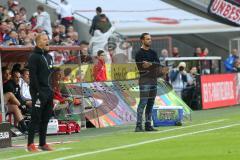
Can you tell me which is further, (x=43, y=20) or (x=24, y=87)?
(x=43, y=20)

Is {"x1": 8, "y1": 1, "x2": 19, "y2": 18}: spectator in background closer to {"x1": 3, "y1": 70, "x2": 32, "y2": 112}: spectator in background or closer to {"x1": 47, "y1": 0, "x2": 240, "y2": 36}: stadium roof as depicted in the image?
{"x1": 47, "y1": 0, "x2": 240, "y2": 36}: stadium roof

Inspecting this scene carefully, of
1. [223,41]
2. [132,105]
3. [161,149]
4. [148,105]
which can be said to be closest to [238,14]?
[223,41]

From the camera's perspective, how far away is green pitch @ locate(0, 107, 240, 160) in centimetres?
1266

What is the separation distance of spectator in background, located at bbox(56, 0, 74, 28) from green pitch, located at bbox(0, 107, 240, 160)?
34.6ft

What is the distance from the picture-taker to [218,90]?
26.8 metres

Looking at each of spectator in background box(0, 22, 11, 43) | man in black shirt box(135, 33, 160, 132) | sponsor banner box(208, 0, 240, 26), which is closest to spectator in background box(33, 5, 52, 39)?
spectator in background box(0, 22, 11, 43)

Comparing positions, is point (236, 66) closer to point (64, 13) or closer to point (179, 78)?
point (179, 78)

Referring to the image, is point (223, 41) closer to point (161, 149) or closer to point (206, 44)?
point (206, 44)

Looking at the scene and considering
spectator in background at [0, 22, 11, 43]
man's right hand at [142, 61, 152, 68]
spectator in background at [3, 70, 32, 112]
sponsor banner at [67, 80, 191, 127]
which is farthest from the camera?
spectator in background at [0, 22, 11, 43]

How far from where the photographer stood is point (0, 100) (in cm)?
1791

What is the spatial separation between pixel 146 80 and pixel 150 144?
12.7 ft

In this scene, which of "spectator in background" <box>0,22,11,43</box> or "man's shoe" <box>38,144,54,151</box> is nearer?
"man's shoe" <box>38,144,54,151</box>

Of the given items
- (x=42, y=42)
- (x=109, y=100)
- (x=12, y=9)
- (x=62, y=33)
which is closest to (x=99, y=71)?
(x=109, y=100)

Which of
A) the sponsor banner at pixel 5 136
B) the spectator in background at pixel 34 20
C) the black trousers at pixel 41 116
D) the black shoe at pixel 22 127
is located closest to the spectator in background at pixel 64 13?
the spectator in background at pixel 34 20
